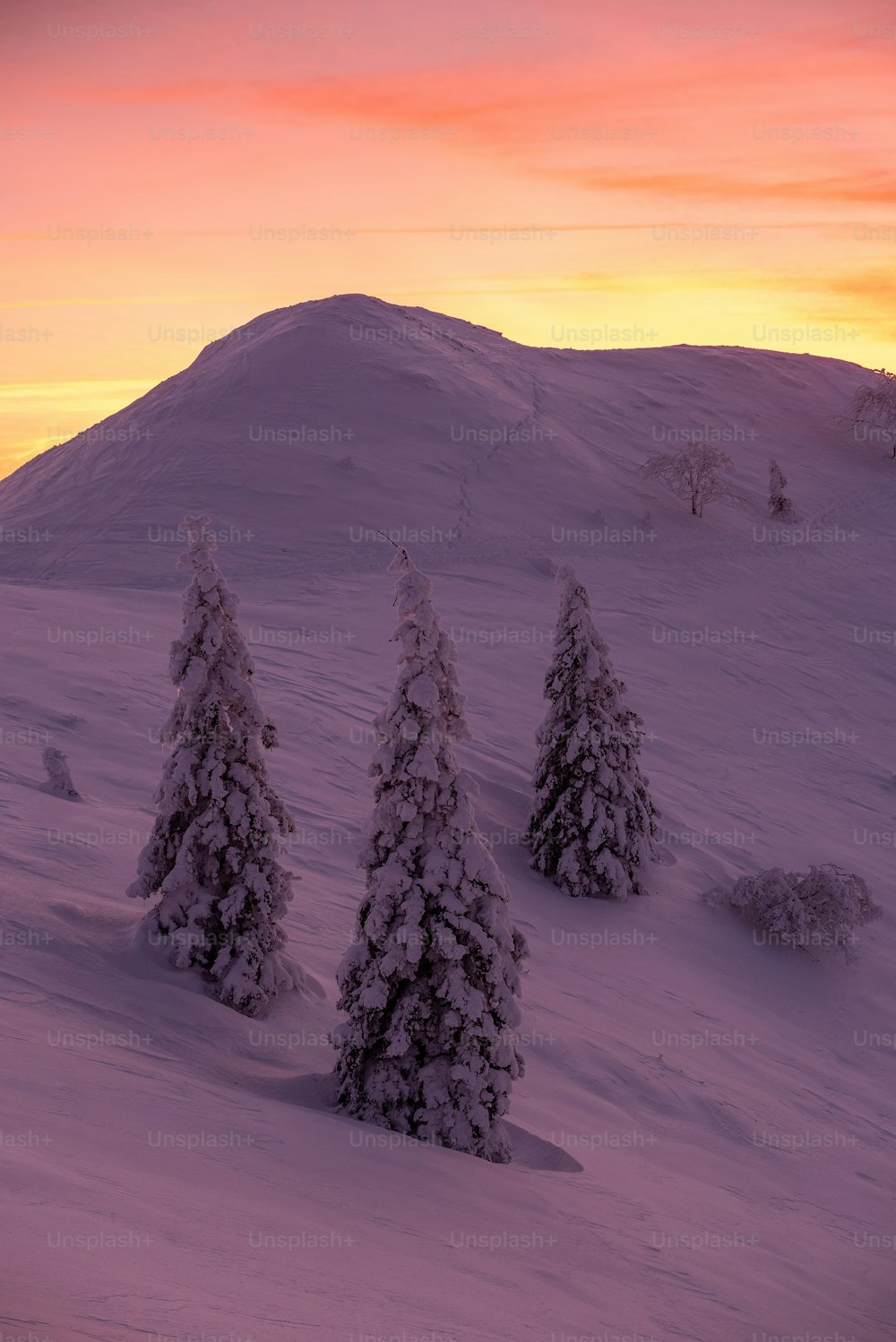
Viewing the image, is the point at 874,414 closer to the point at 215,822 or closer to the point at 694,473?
the point at 694,473

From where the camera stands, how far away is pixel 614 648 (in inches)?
1652

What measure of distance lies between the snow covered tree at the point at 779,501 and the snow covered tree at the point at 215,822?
52.6 metres

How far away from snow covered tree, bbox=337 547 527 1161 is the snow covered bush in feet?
39.9

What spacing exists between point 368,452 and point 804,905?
37.3 m

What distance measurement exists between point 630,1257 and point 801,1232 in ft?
12.3

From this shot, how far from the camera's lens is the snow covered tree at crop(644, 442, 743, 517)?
58.8m

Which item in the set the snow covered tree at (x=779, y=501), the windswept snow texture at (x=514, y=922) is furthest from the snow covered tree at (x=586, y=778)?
the snow covered tree at (x=779, y=501)

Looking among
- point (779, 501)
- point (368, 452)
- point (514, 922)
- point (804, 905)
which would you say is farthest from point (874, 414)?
point (514, 922)

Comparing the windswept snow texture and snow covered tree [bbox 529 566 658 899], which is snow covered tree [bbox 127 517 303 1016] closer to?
the windswept snow texture

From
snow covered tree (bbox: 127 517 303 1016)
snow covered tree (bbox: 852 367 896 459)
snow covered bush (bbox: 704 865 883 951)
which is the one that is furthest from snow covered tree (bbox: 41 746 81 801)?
snow covered tree (bbox: 852 367 896 459)

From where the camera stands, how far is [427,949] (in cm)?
1341

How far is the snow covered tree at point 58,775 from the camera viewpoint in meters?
19.0

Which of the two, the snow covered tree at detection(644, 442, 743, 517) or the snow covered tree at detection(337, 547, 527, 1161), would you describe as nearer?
the snow covered tree at detection(337, 547, 527, 1161)

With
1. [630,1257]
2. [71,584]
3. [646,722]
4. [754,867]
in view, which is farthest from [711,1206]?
[71,584]
